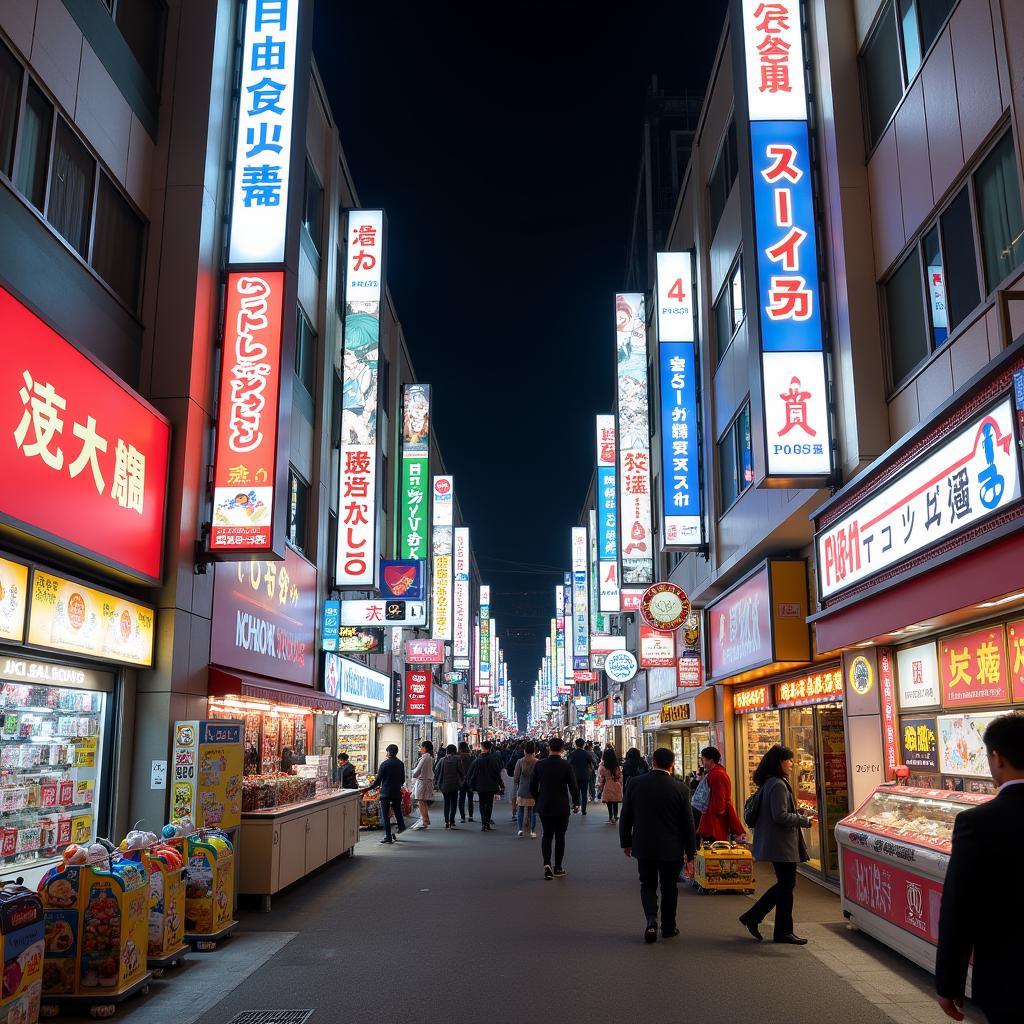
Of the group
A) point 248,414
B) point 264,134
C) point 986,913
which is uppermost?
point 264,134

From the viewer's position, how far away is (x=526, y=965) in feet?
27.5

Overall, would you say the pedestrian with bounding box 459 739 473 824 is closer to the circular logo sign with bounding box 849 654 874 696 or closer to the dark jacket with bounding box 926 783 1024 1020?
the circular logo sign with bounding box 849 654 874 696

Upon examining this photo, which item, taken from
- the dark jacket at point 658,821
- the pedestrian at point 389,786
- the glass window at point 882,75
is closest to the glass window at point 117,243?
the dark jacket at point 658,821

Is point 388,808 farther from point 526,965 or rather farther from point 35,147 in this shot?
point 35,147

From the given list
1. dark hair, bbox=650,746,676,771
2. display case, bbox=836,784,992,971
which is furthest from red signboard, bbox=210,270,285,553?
display case, bbox=836,784,992,971

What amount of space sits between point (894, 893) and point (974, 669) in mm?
2129

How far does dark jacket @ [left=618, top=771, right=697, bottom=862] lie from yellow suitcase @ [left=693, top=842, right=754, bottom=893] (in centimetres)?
282

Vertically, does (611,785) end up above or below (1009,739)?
below

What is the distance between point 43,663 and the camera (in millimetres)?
9016

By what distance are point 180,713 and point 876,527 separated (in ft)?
26.0

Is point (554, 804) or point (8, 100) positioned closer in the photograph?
point (8, 100)

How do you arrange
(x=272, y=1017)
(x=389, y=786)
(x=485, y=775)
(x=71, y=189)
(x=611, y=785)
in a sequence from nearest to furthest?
(x=272, y=1017) < (x=71, y=189) < (x=389, y=786) < (x=485, y=775) < (x=611, y=785)

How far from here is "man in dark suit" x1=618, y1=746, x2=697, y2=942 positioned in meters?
9.44

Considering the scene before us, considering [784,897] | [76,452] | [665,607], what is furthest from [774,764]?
[665,607]
